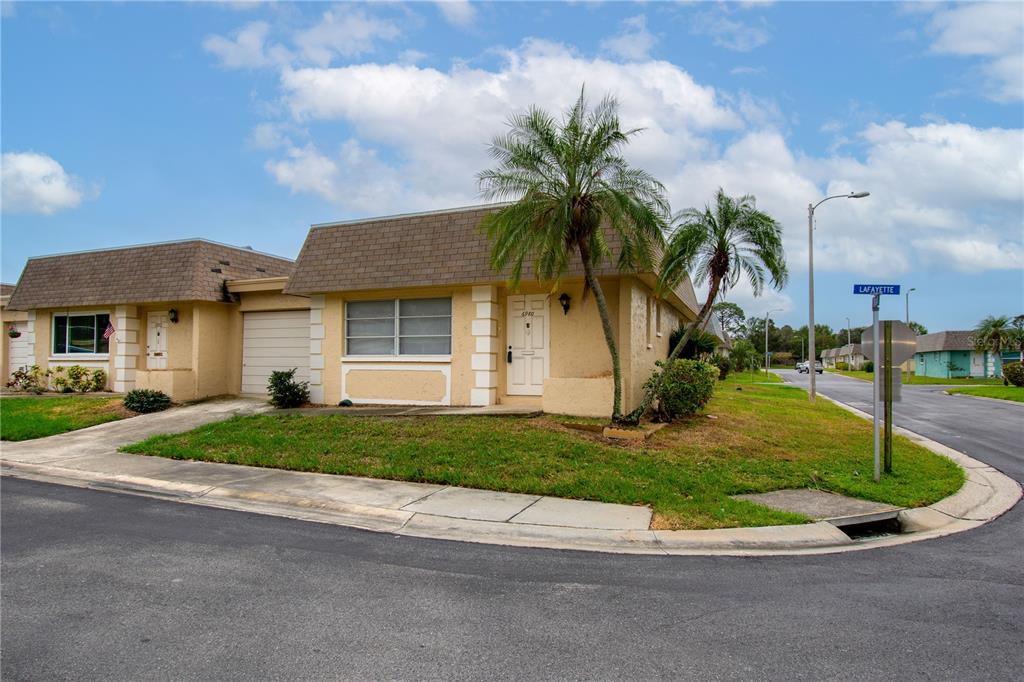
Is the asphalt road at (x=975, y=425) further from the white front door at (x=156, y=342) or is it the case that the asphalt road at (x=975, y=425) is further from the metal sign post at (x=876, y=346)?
the white front door at (x=156, y=342)

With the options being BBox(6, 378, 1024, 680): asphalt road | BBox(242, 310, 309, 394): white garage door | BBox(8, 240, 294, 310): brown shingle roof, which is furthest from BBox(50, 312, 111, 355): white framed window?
BBox(6, 378, 1024, 680): asphalt road

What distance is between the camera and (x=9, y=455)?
1068 cm

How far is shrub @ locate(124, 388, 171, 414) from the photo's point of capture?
14.9 m

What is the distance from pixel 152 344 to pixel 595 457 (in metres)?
14.8

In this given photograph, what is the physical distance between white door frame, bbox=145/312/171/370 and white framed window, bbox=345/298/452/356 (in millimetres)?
6474

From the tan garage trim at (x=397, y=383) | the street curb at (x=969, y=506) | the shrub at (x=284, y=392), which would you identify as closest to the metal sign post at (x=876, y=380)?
the street curb at (x=969, y=506)

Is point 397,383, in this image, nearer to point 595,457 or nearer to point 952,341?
point 595,457

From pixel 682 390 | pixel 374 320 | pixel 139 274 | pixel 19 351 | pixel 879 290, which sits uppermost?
pixel 139 274

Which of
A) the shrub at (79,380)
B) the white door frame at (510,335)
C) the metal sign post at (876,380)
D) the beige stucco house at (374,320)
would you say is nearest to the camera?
the metal sign post at (876,380)

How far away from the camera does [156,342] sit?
18.0m

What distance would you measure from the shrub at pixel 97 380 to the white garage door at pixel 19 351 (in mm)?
3377

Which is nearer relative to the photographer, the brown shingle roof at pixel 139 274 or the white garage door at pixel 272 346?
the brown shingle roof at pixel 139 274

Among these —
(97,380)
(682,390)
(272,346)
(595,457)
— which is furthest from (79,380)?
(682,390)

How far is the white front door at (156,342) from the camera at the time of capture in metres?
17.8
